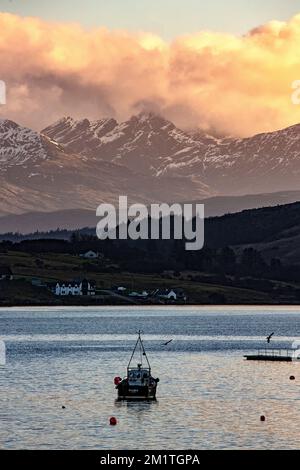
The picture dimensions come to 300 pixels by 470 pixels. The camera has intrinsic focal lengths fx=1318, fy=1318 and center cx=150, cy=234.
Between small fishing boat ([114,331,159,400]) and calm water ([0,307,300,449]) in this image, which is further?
small fishing boat ([114,331,159,400])

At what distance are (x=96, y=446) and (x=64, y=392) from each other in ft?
120

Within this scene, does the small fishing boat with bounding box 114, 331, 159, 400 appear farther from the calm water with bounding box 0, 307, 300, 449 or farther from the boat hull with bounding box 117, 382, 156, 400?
the calm water with bounding box 0, 307, 300, 449

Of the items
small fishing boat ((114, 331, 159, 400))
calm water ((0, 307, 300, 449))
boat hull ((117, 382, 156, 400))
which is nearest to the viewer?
calm water ((0, 307, 300, 449))

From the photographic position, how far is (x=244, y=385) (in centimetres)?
14750

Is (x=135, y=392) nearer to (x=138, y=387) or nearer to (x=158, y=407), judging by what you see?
(x=138, y=387)

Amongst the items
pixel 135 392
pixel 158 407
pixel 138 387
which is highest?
pixel 138 387

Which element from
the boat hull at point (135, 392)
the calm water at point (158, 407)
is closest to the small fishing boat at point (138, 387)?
the boat hull at point (135, 392)

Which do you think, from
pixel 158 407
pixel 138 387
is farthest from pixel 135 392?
pixel 158 407

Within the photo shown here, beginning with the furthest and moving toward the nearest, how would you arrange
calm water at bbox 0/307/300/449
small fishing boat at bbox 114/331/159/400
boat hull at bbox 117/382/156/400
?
small fishing boat at bbox 114/331/159/400 → boat hull at bbox 117/382/156/400 → calm water at bbox 0/307/300/449

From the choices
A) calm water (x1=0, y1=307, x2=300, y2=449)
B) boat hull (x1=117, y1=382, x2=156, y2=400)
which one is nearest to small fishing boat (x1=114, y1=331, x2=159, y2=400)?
boat hull (x1=117, y1=382, x2=156, y2=400)

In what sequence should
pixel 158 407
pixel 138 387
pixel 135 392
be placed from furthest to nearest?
pixel 135 392 < pixel 138 387 < pixel 158 407

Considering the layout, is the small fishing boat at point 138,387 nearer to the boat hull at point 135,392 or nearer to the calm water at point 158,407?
the boat hull at point 135,392
